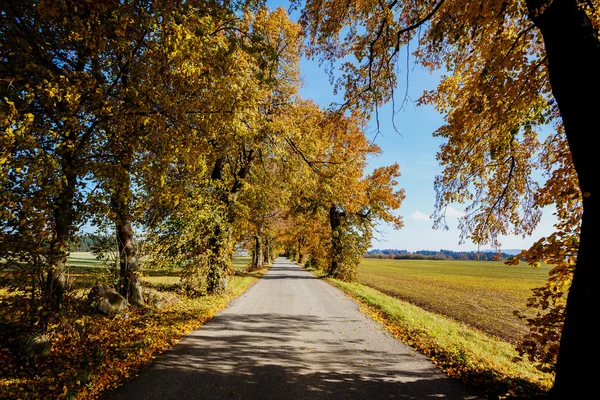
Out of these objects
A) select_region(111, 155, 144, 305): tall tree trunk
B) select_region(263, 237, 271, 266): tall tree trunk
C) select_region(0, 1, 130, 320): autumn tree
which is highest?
select_region(0, 1, 130, 320): autumn tree

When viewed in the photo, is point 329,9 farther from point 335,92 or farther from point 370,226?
point 370,226

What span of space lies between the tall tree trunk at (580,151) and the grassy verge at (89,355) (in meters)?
6.05

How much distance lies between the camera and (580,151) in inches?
133

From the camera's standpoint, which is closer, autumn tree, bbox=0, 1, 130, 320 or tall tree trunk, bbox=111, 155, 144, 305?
autumn tree, bbox=0, 1, 130, 320

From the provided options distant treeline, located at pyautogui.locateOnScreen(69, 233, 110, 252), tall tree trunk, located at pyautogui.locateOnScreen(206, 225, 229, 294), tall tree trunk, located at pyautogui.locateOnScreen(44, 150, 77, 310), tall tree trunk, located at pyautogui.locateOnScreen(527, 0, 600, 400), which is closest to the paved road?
tall tree trunk, located at pyautogui.locateOnScreen(527, 0, 600, 400)

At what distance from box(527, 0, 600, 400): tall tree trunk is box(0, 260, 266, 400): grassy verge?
19.8 ft

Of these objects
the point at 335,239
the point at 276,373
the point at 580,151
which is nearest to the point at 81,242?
the point at 276,373

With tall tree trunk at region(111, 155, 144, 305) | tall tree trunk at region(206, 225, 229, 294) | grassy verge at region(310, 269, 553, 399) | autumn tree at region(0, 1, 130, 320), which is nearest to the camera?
autumn tree at region(0, 1, 130, 320)

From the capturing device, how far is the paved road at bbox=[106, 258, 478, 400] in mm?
4516

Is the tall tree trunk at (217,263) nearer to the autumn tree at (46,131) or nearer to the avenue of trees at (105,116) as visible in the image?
the avenue of trees at (105,116)

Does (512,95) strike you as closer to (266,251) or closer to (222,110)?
(222,110)

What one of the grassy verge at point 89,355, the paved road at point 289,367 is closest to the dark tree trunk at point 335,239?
the paved road at point 289,367

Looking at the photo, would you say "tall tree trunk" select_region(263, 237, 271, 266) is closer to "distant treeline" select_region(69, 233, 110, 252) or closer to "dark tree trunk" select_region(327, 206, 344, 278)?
"dark tree trunk" select_region(327, 206, 344, 278)

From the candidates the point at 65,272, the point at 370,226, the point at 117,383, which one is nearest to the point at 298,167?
the point at 65,272
